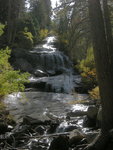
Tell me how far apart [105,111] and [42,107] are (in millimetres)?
9629

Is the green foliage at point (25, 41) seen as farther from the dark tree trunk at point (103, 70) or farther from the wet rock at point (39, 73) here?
the dark tree trunk at point (103, 70)

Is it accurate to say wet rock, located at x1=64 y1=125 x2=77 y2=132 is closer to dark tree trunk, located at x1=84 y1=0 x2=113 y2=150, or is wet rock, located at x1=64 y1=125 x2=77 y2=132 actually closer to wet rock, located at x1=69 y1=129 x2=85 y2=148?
wet rock, located at x1=69 y1=129 x2=85 y2=148

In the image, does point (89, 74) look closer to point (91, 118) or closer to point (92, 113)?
point (92, 113)

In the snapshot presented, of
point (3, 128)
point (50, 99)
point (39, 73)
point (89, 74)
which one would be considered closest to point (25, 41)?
point (39, 73)

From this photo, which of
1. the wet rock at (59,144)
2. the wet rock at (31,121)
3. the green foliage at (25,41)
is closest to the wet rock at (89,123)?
the wet rock at (31,121)

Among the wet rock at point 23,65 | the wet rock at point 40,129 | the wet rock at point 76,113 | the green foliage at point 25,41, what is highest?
the green foliage at point 25,41

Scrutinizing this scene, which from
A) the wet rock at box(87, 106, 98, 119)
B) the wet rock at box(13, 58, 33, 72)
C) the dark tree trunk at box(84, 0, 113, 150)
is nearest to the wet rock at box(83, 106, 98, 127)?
the wet rock at box(87, 106, 98, 119)

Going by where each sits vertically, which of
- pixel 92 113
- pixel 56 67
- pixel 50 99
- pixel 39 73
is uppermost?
pixel 56 67

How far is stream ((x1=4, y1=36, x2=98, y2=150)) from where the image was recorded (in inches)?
462

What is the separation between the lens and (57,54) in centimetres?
3481

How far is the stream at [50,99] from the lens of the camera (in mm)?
11744

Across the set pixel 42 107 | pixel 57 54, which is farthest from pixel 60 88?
pixel 57 54

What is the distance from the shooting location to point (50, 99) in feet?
67.2

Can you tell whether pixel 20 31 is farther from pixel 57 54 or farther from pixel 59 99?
pixel 59 99
